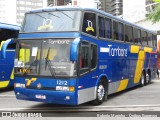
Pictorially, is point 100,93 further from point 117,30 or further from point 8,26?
point 8,26

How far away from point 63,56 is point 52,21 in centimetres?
143

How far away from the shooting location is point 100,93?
12.2 m

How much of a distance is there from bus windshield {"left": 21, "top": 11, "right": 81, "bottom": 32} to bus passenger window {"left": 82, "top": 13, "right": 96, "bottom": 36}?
0.33 meters

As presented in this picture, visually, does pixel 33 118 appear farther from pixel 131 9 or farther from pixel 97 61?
pixel 131 9

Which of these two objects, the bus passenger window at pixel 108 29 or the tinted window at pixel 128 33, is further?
the tinted window at pixel 128 33

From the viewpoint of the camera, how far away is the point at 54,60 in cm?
1046

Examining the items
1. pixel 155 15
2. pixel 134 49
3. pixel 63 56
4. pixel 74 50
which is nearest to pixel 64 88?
pixel 63 56

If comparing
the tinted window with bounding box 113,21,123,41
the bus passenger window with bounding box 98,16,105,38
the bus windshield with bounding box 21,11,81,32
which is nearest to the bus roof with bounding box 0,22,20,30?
the bus windshield with bounding box 21,11,81,32

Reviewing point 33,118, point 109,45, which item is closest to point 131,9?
point 109,45

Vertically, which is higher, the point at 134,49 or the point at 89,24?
the point at 89,24

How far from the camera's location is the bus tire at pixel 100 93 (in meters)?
12.0

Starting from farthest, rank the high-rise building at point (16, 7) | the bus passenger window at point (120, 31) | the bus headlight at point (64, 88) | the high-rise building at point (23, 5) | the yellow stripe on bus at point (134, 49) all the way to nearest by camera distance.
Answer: the high-rise building at point (23, 5) → the high-rise building at point (16, 7) → the yellow stripe on bus at point (134, 49) → the bus passenger window at point (120, 31) → the bus headlight at point (64, 88)

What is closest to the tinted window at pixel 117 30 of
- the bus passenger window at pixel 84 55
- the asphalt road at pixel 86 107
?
the asphalt road at pixel 86 107

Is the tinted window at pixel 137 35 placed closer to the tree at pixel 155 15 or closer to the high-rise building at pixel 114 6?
the tree at pixel 155 15
